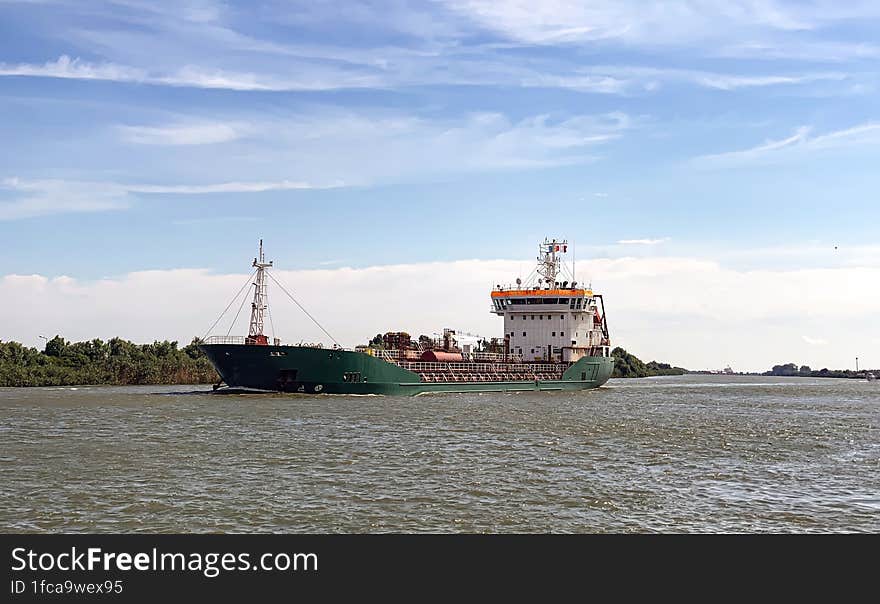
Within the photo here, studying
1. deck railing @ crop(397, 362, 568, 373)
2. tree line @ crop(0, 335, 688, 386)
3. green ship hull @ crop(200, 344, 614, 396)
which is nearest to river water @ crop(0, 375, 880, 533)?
green ship hull @ crop(200, 344, 614, 396)

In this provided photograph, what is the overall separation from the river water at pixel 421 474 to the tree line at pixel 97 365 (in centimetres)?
5174

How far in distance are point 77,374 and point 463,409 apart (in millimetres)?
59616

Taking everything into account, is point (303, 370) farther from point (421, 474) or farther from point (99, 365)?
point (99, 365)

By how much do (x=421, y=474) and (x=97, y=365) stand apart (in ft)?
271

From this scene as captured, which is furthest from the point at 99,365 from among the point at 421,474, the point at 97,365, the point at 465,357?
the point at 421,474

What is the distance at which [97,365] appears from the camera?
94438 mm

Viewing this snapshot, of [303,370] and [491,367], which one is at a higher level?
[491,367]

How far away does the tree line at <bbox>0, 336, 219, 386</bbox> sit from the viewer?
8650 cm
